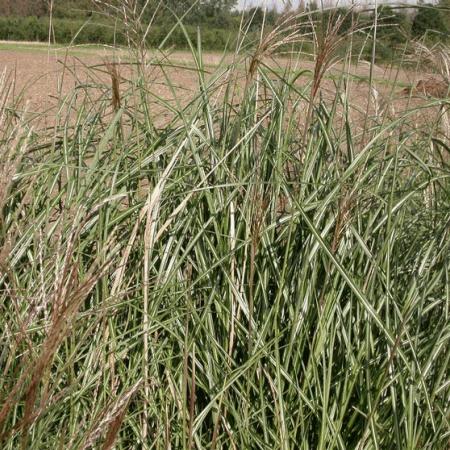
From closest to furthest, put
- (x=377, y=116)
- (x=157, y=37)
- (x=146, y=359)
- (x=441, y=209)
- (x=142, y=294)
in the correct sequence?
(x=146, y=359) < (x=142, y=294) < (x=441, y=209) < (x=377, y=116) < (x=157, y=37)

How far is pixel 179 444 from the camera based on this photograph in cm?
174

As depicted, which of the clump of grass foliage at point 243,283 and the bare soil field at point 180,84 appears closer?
the clump of grass foliage at point 243,283

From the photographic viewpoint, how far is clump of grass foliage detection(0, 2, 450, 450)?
1665 millimetres

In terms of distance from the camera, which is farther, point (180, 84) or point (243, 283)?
point (180, 84)

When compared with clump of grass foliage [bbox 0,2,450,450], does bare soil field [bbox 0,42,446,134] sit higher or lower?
higher

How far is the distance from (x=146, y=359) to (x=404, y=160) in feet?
2.91

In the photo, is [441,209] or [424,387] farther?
[441,209]

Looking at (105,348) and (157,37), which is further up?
(157,37)

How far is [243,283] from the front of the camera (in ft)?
5.90

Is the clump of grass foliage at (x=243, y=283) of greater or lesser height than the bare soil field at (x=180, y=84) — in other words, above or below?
below

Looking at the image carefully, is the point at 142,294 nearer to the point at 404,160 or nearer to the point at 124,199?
the point at 124,199

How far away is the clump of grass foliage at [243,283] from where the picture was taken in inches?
65.6

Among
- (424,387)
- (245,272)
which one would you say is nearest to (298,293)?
(245,272)

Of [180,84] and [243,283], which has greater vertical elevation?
[180,84]
